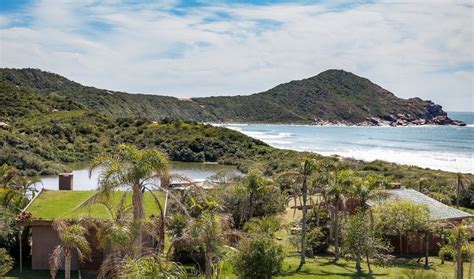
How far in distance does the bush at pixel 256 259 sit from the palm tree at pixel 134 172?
565 cm

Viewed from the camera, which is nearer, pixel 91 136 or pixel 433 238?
pixel 433 238

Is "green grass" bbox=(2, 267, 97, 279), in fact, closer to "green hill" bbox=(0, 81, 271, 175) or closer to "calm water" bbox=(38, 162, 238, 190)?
"calm water" bbox=(38, 162, 238, 190)

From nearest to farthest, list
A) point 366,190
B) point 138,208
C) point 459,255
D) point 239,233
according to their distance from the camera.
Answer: point 138,208, point 459,255, point 239,233, point 366,190

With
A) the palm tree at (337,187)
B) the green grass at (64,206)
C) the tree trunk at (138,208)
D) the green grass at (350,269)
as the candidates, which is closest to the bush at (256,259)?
the green grass at (350,269)

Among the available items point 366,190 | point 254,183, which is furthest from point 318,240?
point 366,190

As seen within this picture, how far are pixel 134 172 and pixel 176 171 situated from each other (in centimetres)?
3300

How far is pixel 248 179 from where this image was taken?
25.0m

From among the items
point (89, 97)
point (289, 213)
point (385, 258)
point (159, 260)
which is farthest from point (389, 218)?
point (89, 97)

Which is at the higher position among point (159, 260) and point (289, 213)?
point (159, 260)

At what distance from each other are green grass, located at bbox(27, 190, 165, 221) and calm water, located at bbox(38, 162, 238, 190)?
44.7ft

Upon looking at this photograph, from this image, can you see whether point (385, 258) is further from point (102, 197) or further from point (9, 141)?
point (9, 141)

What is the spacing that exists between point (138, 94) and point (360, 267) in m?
160

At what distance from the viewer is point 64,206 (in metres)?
20.9

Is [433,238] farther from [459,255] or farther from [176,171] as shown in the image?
[176,171]
